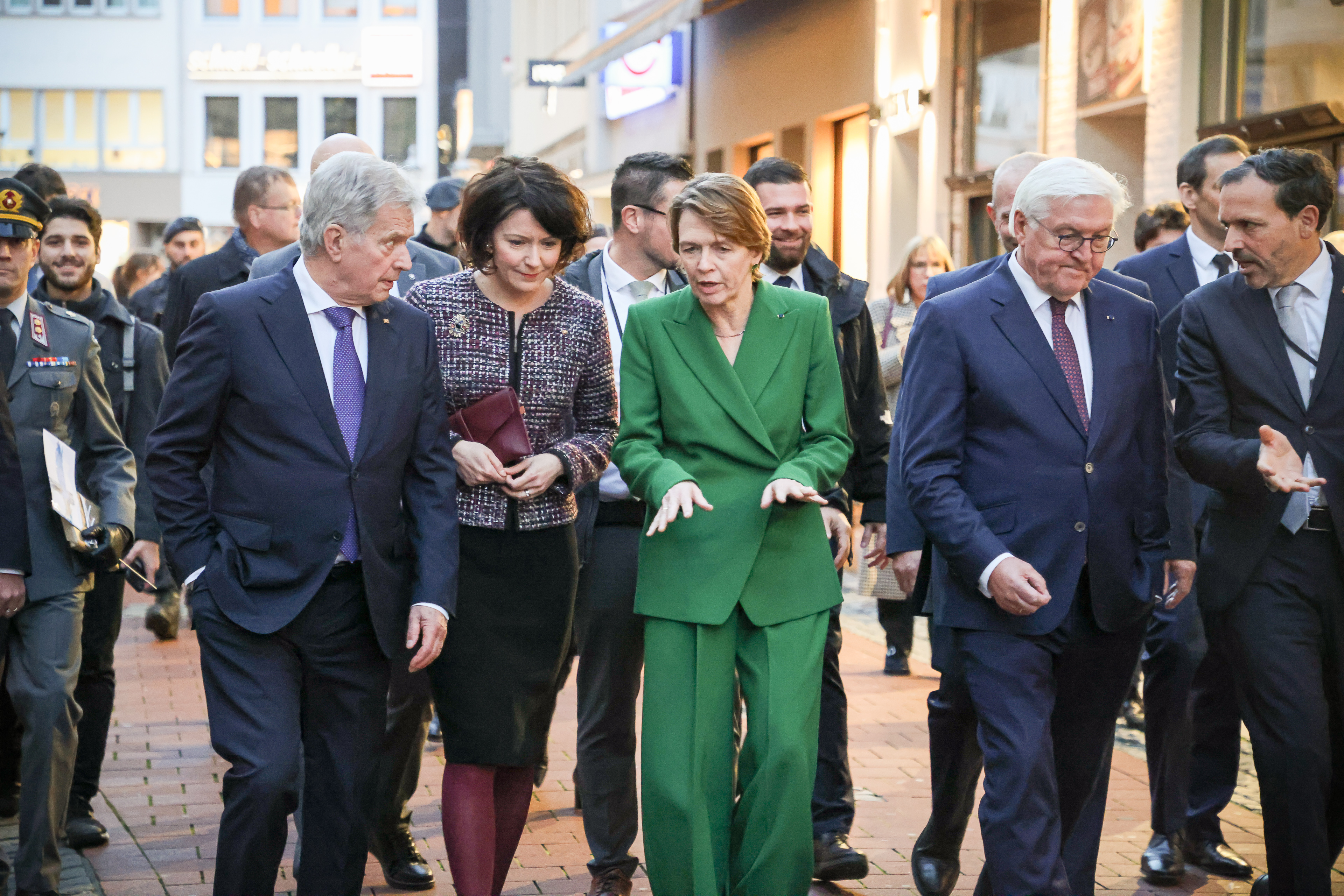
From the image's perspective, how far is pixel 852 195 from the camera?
60.3 feet

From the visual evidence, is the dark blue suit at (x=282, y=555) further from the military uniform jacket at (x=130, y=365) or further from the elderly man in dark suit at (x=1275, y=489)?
the military uniform jacket at (x=130, y=365)

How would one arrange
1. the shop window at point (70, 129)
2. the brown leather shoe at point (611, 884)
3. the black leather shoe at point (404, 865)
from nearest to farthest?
the brown leather shoe at point (611, 884) → the black leather shoe at point (404, 865) → the shop window at point (70, 129)

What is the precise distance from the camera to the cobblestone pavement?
589 cm

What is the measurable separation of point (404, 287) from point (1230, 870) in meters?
3.72

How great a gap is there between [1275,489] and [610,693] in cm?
216

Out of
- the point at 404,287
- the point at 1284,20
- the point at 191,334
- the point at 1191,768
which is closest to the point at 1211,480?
the point at 1191,768

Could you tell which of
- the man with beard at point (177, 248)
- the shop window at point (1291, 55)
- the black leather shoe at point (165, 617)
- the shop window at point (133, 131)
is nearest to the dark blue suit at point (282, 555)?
the black leather shoe at point (165, 617)

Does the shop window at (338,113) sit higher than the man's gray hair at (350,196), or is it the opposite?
the shop window at (338,113)

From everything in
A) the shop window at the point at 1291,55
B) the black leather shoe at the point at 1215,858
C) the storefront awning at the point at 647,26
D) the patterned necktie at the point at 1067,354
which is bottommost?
the black leather shoe at the point at 1215,858

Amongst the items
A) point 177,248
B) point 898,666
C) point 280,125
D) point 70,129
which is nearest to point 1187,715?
point 898,666

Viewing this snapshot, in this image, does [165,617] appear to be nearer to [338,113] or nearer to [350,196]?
[350,196]

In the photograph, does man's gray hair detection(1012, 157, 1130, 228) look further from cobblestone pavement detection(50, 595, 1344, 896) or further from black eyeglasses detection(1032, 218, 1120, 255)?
cobblestone pavement detection(50, 595, 1344, 896)

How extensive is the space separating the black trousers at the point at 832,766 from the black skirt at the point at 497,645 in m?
1.29

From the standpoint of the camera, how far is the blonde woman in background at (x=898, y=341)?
32.1ft
